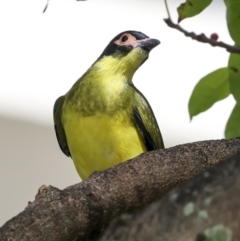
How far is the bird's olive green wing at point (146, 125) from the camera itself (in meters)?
2.26

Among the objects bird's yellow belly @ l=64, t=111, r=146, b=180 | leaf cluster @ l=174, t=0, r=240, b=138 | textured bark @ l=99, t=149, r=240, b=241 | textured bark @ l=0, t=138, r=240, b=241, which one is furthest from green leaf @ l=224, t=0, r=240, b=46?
bird's yellow belly @ l=64, t=111, r=146, b=180

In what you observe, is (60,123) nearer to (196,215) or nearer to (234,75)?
(234,75)

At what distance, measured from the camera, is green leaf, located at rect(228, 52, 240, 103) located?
1.34 meters

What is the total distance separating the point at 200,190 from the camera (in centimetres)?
71

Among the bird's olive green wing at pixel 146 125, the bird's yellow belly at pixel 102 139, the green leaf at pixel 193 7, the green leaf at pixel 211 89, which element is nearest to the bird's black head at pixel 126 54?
the bird's olive green wing at pixel 146 125

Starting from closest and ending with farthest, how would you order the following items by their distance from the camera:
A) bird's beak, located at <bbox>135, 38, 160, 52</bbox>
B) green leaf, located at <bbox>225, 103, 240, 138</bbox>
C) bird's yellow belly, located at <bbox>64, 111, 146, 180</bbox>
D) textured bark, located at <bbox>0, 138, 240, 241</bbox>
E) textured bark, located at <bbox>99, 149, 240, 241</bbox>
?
textured bark, located at <bbox>99, 149, 240, 241</bbox> → textured bark, located at <bbox>0, 138, 240, 241</bbox> → green leaf, located at <bbox>225, 103, 240, 138</bbox> → bird's yellow belly, located at <bbox>64, 111, 146, 180</bbox> → bird's beak, located at <bbox>135, 38, 160, 52</bbox>

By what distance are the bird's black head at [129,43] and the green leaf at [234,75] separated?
3.24ft

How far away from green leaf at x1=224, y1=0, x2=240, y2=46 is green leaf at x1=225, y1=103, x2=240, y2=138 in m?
0.20

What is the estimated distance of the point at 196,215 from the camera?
27.5 inches

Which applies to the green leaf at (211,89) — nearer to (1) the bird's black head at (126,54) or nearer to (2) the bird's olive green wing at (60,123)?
(1) the bird's black head at (126,54)

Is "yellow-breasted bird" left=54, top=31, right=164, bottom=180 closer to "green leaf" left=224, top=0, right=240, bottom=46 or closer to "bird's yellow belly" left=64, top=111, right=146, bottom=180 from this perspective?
"bird's yellow belly" left=64, top=111, right=146, bottom=180

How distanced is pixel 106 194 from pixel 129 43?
44.7 inches

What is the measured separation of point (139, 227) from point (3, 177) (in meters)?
3.18

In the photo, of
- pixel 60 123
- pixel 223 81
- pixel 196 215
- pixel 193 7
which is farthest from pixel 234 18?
pixel 60 123
